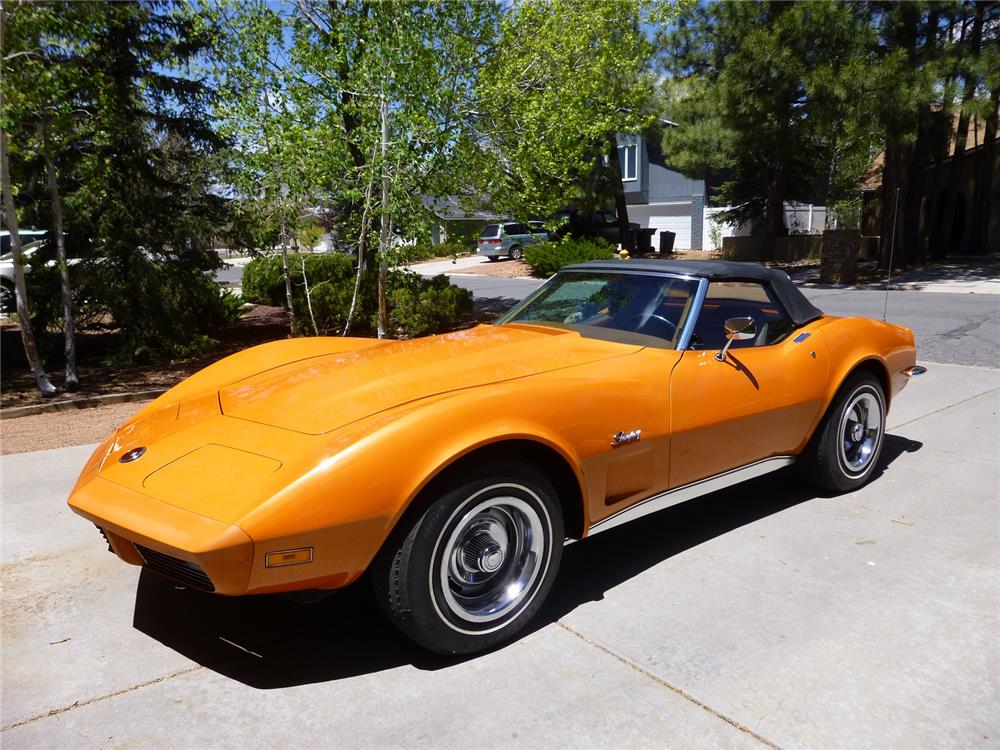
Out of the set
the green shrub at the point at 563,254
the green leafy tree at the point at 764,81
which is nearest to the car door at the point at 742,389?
the green shrub at the point at 563,254

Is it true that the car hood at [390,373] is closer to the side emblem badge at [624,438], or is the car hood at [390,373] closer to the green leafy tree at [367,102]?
the side emblem badge at [624,438]

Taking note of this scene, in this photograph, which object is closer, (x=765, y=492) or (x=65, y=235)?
(x=765, y=492)

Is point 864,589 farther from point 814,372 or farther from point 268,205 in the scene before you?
point 268,205

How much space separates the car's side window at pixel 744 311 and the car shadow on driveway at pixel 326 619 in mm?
1001

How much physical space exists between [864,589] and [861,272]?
64.1ft

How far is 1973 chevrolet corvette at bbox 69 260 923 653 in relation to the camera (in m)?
2.51

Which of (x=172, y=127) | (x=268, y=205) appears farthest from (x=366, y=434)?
(x=172, y=127)

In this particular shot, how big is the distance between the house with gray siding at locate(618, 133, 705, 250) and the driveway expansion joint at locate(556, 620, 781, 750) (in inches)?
1227

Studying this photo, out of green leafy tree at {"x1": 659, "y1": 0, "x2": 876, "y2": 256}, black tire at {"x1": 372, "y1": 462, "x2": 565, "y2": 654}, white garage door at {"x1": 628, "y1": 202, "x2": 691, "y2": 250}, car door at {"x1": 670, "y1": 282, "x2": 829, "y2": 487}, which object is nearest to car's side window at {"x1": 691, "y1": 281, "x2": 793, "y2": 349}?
car door at {"x1": 670, "y1": 282, "x2": 829, "y2": 487}

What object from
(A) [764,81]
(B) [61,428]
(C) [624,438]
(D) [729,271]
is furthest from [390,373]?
(A) [764,81]

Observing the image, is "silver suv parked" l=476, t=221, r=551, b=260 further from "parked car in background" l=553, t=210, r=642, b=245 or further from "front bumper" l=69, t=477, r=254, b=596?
"front bumper" l=69, t=477, r=254, b=596

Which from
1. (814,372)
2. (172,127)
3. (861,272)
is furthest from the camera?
(861,272)

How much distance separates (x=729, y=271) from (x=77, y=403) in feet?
21.4

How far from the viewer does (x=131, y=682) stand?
108 inches
